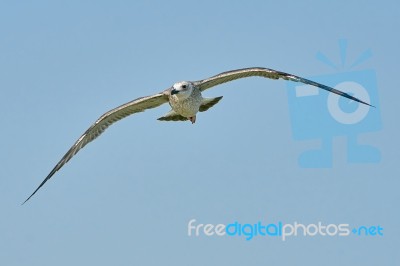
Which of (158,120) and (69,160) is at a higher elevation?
(158,120)

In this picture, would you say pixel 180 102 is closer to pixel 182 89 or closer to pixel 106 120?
pixel 182 89

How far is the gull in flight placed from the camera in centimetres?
1475

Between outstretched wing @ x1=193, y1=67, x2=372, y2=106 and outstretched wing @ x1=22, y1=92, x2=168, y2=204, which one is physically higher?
outstretched wing @ x1=193, y1=67, x2=372, y2=106

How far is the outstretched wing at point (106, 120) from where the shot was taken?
1533 centimetres

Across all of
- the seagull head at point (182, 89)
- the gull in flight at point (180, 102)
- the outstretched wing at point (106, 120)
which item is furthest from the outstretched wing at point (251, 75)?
the outstretched wing at point (106, 120)

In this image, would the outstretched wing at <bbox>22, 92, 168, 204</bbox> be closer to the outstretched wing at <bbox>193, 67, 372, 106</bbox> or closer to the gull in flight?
the gull in flight

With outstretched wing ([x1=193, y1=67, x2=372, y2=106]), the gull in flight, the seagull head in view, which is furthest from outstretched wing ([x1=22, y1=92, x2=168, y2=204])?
outstretched wing ([x1=193, y1=67, x2=372, y2=106])

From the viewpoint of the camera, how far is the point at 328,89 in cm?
1448

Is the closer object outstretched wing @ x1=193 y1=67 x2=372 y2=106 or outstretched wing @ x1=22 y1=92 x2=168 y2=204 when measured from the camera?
outstretched wing @ x1=193 y1=67 x2=372 y2=106

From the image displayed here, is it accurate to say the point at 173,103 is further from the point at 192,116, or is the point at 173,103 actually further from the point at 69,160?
the point at 69,160

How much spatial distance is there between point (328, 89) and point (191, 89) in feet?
9.46

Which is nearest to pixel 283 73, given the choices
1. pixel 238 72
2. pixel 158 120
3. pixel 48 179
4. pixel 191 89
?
pixel 238 72

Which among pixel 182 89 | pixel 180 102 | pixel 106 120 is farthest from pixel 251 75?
pixel 106 120

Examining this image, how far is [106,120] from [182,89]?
6.74ft
